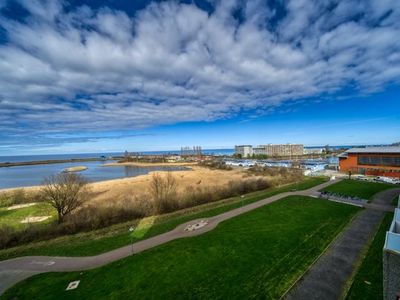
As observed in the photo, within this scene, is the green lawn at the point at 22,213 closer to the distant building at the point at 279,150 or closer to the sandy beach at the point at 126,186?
the sandy beach at the point at 126,186

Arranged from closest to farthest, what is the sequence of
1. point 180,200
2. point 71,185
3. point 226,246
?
→ point 226,246
point 71,185
point 180,200

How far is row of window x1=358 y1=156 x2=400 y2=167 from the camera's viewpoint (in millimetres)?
39844

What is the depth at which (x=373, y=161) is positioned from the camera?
43.3 metres

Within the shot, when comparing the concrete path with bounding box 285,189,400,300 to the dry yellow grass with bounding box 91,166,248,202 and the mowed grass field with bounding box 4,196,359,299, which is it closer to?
the mowed grass field with bounding box 4,196,359,299

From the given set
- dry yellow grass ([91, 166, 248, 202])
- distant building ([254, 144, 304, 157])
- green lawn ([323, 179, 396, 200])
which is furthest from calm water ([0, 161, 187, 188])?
distant building ([254, 144, 304, 157])

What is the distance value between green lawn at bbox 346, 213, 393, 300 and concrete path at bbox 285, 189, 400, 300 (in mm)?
362

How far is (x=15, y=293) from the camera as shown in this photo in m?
10.4

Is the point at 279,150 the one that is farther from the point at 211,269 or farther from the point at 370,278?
the point at 211,269

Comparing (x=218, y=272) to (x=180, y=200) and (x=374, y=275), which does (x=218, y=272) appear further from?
(x=180, y=200)

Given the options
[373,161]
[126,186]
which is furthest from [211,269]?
[373,161]

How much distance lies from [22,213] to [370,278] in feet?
115

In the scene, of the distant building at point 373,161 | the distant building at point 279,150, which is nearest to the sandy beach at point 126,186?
the distant building at point 373,161

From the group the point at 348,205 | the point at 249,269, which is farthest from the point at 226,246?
the point at 348,205

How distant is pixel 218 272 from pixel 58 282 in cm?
808
